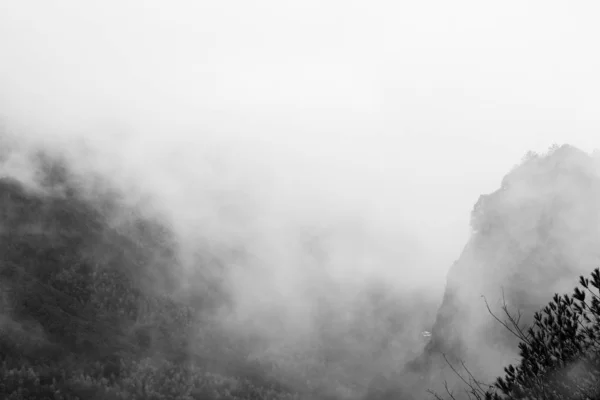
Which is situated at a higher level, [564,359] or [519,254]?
[519,254]

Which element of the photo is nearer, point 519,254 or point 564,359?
point 564,359

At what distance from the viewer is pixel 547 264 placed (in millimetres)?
95625

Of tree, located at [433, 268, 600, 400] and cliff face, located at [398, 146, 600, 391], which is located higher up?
cliff face, located at [398, 146, 600, 391]

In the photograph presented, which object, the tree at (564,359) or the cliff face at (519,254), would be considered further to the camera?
the cliff face at (519,254)

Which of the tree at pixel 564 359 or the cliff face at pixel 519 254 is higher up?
the cliff face at pixel 519 254

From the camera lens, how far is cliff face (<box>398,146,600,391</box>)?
91.8 m

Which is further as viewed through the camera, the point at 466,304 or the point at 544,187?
the point at 466,304

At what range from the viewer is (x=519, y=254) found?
4353 inches

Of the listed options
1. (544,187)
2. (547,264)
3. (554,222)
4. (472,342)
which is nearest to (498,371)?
(472,342)

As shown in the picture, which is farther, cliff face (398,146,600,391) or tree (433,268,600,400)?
cliff face (398,146,600,391)

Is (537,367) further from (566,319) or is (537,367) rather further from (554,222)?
(554,222)

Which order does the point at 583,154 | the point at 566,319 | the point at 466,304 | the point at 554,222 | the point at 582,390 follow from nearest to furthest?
the point at 582,390 < the point at 566,319 < the point at 554,222 < the point at 583,154 < the point at 466,304

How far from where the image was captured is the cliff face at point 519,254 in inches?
3612

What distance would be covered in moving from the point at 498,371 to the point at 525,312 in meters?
17.2
